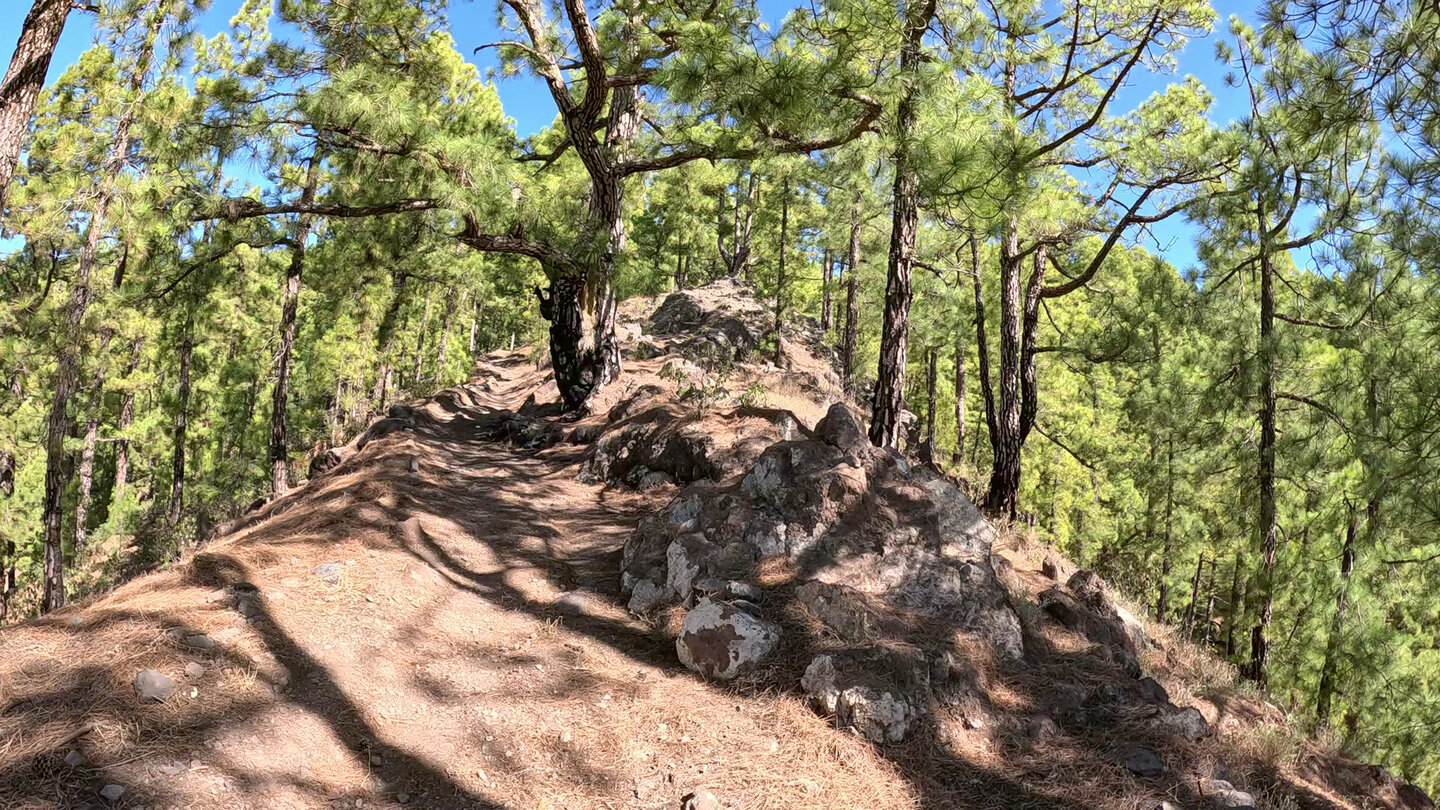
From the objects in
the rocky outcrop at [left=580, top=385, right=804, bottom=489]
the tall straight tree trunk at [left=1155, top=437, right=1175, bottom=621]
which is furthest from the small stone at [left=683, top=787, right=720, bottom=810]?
the tall straight tree trunk at [left=1155, top=437, right=1175, bottom=621]

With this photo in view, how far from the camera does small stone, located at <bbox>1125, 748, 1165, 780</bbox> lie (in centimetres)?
387

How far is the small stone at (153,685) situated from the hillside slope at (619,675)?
0.03m

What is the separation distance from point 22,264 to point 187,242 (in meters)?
10.7

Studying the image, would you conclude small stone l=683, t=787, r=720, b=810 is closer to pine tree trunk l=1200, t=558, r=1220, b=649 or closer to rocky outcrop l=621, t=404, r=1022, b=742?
rocky outcrop l=621, t=404, r=1022, b=742

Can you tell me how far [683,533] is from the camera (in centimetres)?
550

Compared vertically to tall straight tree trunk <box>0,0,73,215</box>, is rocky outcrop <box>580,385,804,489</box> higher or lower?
lower

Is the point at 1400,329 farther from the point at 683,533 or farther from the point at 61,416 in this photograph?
the point at 61,416

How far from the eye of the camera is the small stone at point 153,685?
10.6 feet

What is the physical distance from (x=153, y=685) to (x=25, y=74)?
3.84 m

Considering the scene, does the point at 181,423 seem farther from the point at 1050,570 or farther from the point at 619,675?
the point at 1050,570

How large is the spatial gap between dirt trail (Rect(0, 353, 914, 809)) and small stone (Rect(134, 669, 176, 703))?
1.6 inches

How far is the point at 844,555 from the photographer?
538 centimetres

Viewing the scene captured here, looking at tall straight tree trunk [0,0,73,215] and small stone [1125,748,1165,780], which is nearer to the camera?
small stone [1125,748,1165,780]

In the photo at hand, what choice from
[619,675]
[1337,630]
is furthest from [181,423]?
[1337,630]
